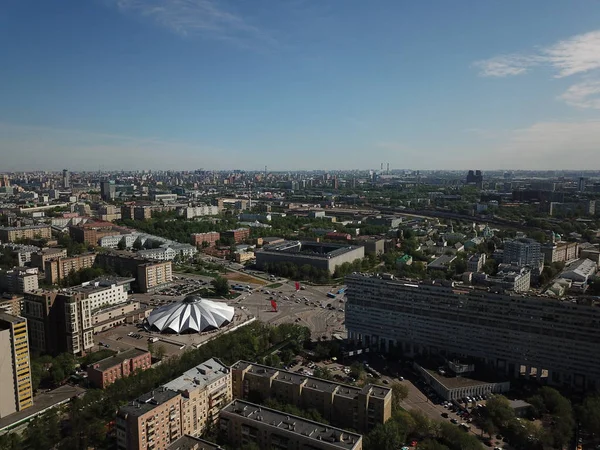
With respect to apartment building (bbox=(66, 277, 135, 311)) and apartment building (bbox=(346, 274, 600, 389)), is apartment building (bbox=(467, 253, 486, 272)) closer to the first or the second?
apartment building (bbox=(346, 274, 600, 389))

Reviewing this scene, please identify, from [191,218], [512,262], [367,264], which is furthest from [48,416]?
[191,218]

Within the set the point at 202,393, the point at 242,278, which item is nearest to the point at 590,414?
the point at 202,393

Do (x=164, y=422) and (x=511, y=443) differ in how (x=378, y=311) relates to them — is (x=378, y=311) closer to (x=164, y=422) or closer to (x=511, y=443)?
(x=511, y=443)

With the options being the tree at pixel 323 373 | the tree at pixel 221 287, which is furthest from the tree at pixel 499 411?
the tree at pixel 221 287

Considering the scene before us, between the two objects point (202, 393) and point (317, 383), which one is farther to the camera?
point (317, 383)

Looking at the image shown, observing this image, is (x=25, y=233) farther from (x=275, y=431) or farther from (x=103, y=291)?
(x=275, y=431)

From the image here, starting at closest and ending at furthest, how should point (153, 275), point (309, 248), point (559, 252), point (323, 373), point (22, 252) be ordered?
point (323, 373)
point (153, 275)
point (22, 252)
point (559, 252)
point (309, 248)
